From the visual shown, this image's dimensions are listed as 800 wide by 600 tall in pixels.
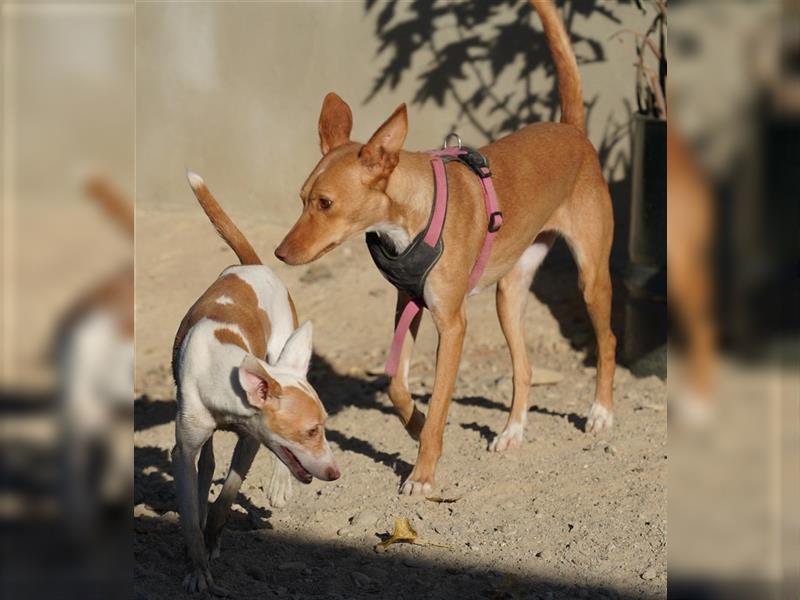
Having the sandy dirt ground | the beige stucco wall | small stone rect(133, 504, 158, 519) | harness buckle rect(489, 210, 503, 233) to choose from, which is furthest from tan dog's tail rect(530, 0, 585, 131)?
small stone rect(133, 504, 158, 519)

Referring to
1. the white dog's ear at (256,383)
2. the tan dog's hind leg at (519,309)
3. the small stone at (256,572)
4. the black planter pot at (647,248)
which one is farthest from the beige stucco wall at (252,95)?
the white dog's ear at (256,383)

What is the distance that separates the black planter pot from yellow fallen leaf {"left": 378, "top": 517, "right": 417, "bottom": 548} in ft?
8.38

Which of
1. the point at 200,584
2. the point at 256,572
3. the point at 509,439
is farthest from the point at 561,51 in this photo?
the point at 200,584

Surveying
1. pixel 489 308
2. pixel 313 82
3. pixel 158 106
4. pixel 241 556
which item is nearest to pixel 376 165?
pixel 241 556

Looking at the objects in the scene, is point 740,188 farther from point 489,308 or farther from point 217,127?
point 217,127

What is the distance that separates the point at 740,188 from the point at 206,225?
29.0ft

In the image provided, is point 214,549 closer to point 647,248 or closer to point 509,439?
point 509,439

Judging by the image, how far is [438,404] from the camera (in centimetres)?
560

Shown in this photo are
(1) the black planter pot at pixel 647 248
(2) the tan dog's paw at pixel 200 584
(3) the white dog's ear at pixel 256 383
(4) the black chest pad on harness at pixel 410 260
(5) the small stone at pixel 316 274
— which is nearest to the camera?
(3) the white dog's ear at pixel 256 383

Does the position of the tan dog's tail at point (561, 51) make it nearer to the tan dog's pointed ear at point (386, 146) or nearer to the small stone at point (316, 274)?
the tan dog's pointed ear at point (386, 146)

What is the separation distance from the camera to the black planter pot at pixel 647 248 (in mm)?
6918

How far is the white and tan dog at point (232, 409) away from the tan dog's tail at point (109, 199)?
2645 millimetres

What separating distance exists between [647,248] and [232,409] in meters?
3.66

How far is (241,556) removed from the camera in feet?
15.4
